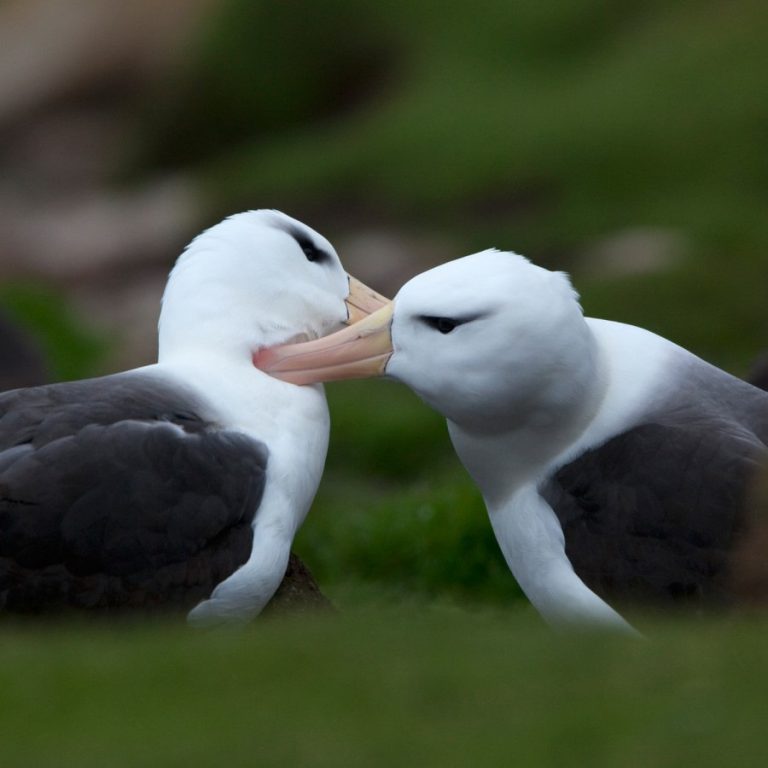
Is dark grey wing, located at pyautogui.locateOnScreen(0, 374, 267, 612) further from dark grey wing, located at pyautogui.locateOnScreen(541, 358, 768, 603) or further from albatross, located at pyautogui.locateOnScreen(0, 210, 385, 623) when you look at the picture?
dark grey wing, located at pyautogui.locateOnScreen(541, 358, 768, 603)

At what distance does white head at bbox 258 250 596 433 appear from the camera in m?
6.04

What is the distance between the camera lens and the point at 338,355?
22.0ft

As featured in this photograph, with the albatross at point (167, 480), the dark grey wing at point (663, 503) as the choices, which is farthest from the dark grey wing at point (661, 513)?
the albatross at point (167, 480)

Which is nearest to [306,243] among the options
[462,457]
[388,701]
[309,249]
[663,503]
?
[309,249]

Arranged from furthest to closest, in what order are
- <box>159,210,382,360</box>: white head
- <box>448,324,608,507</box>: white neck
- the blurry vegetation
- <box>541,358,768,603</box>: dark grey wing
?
the blurry vegetation → <box>159,210,382,360</box>: white head → <box>448,324,608,507</box>: white neck → <box>541,358,768,603</box>: dark grey wing

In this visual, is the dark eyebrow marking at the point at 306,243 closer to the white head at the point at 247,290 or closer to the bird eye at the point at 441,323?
the white head at the point at 247,290

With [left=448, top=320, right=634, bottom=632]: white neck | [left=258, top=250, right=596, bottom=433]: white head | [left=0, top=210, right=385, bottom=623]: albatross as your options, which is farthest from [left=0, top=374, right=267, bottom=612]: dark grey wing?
[left=448, top=320, right=634, bottom=632]: white neck

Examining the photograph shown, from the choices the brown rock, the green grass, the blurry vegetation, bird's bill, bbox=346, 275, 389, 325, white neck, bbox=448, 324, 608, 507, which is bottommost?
the blurry vegetation

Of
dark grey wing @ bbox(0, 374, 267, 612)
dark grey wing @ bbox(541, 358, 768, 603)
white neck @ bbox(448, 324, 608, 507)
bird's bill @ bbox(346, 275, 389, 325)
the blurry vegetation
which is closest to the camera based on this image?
dark grey wing @ bbox(0, 374, 267, 612)

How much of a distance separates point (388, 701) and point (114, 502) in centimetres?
215

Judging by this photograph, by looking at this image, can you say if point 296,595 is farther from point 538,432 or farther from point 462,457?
point 538,432

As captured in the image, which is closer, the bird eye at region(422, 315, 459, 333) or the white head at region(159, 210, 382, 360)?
the bird eye at region(422, 315, 459, 333)

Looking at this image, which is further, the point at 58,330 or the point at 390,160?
the point at 390,160

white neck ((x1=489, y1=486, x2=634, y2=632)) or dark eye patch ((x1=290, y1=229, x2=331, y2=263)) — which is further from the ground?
→ dark eye patch ((x1=290, y1=229, x2=331, y2=263))
